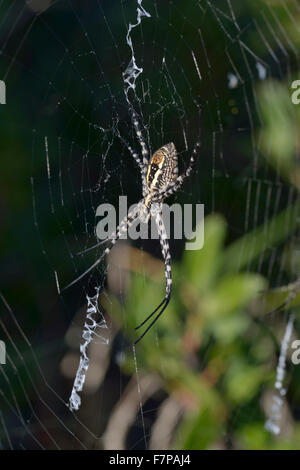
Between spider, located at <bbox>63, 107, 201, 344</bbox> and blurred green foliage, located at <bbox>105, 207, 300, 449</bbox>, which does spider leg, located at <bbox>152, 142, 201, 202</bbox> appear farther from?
blurred green foliage, located at <bbox>105, 207, 300, 449</bbox>

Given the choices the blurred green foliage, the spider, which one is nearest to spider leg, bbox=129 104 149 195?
the spider

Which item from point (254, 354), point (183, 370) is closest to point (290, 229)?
point (254, 354)

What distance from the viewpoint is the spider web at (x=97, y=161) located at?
2.38 meters

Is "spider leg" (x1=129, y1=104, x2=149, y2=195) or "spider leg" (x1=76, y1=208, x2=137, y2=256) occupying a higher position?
"spider leg" (x1=129, y1=104, x2=149, y2=195)

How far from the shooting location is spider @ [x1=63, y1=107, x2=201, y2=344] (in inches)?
89.2

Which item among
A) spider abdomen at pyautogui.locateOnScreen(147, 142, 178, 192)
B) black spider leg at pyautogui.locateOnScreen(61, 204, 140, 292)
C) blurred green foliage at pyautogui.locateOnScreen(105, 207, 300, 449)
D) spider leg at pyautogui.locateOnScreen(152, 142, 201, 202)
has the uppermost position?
spider abdomen at pyautogui.locateOnScreen(147, 142, 178, 192)

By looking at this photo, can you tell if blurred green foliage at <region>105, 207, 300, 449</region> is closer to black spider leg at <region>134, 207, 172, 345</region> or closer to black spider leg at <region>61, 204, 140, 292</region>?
black spider leg at <region>134, 207, 172, 345</region>

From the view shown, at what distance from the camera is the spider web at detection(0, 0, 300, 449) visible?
238 cm

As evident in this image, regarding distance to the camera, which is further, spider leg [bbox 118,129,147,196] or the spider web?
the spider web

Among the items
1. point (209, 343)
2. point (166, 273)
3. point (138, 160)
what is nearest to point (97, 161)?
point (138, 160)

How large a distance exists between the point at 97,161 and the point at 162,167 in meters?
0.34
